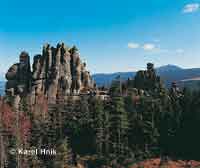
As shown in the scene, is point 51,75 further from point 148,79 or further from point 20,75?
point 148,79

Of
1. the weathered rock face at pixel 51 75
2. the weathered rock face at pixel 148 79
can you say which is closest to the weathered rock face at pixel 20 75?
the weathered rock face at pixel 51 75

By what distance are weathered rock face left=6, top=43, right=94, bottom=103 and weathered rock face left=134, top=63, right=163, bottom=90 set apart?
16165mm

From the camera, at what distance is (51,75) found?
364 feet

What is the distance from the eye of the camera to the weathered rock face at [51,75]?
109 meters

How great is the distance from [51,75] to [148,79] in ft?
102

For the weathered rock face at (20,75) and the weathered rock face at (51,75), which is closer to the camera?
the weathered rock face at (51,75)

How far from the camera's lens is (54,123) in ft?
273

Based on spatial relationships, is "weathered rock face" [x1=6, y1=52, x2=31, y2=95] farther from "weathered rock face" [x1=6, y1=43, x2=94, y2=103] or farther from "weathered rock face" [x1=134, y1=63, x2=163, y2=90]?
"weathered rock face" [x1=134, y1=63, x2=163, y2=90]

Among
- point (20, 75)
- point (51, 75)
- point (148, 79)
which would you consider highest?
point (20, 75)

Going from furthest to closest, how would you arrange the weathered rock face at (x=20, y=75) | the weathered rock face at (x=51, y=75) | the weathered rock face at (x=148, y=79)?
1. the weathered rock face at (x=20, y=75)
2. the weathered rock face at (x=51, y=75)
3. the weathered rock face at (x=148, y=79)

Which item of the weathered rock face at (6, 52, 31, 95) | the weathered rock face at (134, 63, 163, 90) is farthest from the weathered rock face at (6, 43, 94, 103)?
the weathered rock face at (134, 63, 163, 90)

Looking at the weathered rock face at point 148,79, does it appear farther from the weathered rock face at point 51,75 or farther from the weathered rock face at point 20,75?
the weathered rock face at point 20,75

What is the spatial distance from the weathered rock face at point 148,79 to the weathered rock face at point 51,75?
1616 cm

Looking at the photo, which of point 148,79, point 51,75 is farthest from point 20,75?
point 148,79
